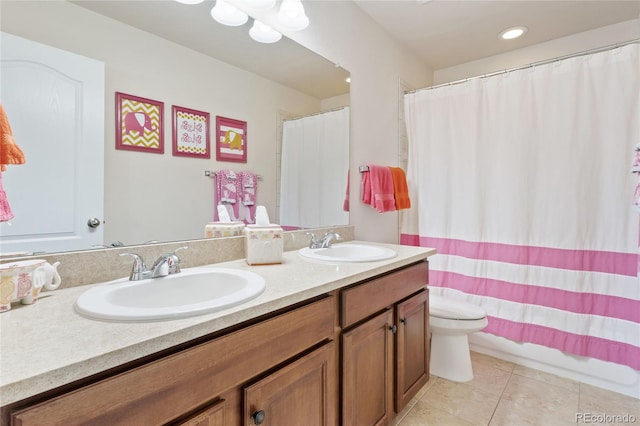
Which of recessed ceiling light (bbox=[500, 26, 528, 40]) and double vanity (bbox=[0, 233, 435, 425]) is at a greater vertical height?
recessed ceiling light (bbox=[500, 26, 528, 40])

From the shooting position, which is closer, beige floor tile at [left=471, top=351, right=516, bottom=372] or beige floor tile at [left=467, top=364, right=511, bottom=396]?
beige floor tile at [left=467, top=364, right=511, bottom=396]

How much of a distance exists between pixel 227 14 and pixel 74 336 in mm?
1307

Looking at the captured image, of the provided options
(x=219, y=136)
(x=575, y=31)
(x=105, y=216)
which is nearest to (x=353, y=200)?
(x=219, y=136)

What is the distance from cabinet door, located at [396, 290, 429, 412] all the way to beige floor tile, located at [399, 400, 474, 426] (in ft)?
0.61

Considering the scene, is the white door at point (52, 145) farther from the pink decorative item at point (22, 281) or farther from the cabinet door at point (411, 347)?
the cabinet door at point (411, 347)

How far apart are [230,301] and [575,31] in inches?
117

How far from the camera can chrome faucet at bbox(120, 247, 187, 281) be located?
966 mm

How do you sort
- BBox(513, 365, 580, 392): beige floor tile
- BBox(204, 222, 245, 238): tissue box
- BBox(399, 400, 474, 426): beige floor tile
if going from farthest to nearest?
1. BBox(513, 365, 580, 392): beige floor tile
2. BBox(399, 400, 474, 426): beige floor tile
3. BBox(204, 222, 245, 238): tissue box

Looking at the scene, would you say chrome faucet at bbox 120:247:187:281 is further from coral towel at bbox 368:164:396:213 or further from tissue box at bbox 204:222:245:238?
coral towel at bbox 368:164:396:213

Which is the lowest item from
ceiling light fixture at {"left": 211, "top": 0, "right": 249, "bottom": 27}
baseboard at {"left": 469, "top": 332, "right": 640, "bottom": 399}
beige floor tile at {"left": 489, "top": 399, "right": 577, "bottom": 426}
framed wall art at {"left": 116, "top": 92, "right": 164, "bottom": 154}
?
beige floor tile at {"left": 489, "top": 399, "right": 577, "bottom": 426}

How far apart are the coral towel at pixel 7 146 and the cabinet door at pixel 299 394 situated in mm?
879

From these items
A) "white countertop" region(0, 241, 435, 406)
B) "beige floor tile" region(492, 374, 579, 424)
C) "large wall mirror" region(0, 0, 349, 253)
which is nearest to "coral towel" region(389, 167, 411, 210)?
"large wall mirror" region(0, 0, 349, 253)

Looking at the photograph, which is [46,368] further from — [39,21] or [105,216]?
[39,21]

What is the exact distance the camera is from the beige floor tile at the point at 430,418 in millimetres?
1556
